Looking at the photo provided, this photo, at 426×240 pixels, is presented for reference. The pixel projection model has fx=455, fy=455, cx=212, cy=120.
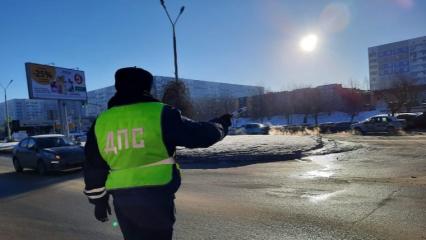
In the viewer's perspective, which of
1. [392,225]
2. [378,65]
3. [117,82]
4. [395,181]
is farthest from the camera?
[378,65]

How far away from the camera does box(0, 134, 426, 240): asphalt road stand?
6207 mm

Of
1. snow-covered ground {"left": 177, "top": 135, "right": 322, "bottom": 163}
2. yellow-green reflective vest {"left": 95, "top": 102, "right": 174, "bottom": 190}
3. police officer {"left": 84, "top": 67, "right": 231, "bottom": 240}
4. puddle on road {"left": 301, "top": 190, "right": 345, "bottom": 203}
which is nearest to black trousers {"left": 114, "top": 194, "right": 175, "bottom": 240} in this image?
police officer {"left": 84, "top": 67, "right": 231, "bottom": 240}

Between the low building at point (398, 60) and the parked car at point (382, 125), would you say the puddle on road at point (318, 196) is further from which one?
the low building at point (398, 60)

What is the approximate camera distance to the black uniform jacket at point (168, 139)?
9.91 ft

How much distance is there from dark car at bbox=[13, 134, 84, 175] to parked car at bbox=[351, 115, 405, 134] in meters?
23.7

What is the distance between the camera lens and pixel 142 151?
9.84 ft

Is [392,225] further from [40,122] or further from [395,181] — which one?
[40,122]

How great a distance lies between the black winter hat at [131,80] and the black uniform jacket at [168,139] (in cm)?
6

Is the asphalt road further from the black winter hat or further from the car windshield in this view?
the black winter hat

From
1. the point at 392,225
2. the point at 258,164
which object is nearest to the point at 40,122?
the point at 258,164

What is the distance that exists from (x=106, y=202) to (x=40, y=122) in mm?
118827

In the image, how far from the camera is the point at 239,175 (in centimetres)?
1220

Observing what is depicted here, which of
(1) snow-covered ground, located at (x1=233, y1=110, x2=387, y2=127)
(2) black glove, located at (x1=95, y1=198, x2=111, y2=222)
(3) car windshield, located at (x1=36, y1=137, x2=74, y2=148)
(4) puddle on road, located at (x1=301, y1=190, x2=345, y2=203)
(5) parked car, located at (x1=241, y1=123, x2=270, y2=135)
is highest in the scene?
(2) black glove, located at (x1=95, y1=198, x2=111, y2=222)

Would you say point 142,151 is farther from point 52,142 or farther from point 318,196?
point 52,142
